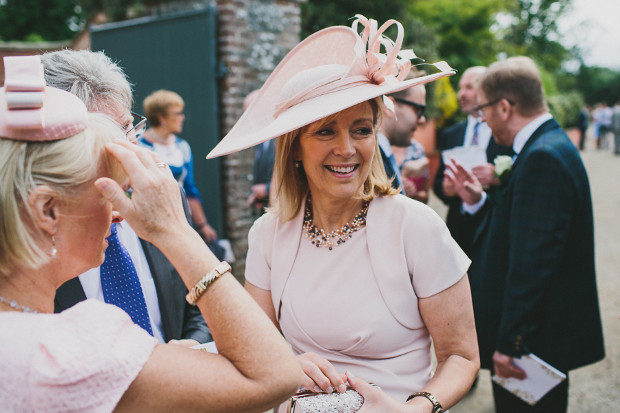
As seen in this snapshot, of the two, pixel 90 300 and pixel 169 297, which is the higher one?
pixel 90 300

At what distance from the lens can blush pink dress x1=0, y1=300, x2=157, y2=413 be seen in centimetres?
95

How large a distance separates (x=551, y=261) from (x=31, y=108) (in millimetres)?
2467

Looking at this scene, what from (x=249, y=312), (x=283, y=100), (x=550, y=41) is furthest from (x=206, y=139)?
(x=550, y=41)

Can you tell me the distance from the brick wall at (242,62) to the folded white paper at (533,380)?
11.2ft

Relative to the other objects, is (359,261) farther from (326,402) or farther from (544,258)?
(544,258)

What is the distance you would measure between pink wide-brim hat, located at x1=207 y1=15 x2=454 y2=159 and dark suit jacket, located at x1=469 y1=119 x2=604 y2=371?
3.68 feet

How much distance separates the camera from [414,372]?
1.75 metres

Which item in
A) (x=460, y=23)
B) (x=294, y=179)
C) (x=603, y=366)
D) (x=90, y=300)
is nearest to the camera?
(x=90, y=300)

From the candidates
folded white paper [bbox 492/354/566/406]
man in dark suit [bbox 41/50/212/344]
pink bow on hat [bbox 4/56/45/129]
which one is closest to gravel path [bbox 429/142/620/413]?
folded white paper [bbox 492/354/566/406]

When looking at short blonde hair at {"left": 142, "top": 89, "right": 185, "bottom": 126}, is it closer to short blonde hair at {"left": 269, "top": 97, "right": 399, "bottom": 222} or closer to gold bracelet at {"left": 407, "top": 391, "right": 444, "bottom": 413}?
short blonde hair at {"left": 269, "top": 97, "right": 399, "bottom": 222}

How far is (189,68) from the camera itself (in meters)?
5.41

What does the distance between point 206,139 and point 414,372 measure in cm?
417

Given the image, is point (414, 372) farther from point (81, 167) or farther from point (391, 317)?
point (81, 167)

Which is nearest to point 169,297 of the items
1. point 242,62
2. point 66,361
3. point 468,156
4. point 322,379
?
point 322,379
